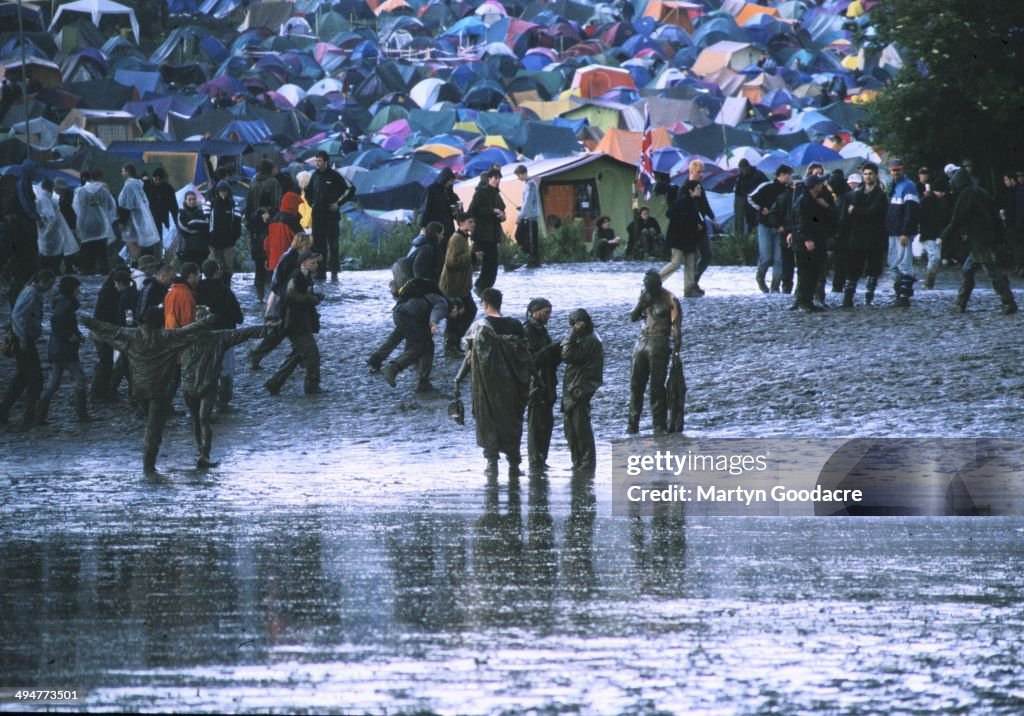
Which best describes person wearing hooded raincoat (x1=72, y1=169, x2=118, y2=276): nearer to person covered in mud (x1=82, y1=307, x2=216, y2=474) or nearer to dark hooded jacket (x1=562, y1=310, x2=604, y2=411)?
person covered in mud (x1=82, y1=307, x2=216, y2=474)

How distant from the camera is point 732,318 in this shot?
2023cm

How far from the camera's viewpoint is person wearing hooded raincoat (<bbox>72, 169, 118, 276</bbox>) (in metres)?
24.0

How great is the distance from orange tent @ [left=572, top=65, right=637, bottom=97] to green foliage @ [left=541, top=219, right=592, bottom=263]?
2997 cm

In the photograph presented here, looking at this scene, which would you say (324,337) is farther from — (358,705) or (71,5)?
(71,5)

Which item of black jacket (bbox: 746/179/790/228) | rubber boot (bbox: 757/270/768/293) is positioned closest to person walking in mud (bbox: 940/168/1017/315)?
black jacket (bbox: 746/179/790/228)

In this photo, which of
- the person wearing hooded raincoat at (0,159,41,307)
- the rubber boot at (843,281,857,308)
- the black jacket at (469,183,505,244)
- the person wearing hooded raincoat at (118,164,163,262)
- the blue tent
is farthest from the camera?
the blue tent

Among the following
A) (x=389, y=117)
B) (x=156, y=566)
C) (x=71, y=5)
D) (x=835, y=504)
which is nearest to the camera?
(x=156, y=566)

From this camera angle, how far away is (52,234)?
23719mm

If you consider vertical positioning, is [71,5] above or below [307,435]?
above

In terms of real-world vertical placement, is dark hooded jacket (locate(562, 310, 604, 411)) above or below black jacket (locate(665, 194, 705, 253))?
below

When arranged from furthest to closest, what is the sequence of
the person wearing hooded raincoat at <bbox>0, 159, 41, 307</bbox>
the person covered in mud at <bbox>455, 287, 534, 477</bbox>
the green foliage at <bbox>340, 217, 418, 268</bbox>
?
the green foliage at <bbox>340, 217, 418, 268</bbox> → the person wearing hooded raincoat at <bbox>0, 159, 41, 307</bbox> → the person covered in mud at <bbox>455, 287, 534, 477</bbox>

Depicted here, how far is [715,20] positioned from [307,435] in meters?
61.2

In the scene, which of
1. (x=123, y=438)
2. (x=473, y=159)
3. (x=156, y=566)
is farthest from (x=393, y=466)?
(x=473, y=159)

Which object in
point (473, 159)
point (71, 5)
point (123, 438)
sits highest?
point (71, 5)
